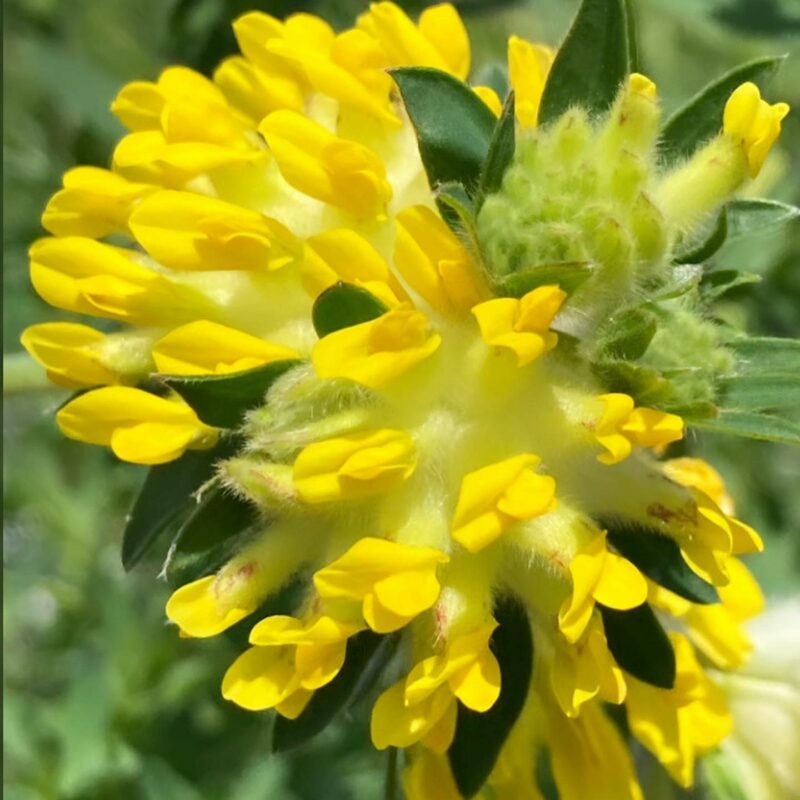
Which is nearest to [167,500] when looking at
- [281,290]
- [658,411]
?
[281,290]

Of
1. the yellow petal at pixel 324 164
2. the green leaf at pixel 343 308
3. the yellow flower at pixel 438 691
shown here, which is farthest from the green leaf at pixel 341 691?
the yellow petal at pixel 324 164

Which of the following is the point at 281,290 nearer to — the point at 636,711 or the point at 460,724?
the point at 460,724

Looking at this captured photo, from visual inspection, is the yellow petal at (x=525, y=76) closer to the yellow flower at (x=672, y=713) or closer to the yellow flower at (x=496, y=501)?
the yellow flower at (x=496, y=501)

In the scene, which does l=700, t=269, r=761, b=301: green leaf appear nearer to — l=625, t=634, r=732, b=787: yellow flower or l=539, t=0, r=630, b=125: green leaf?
l=539, t=0, r=630, b=125: green leaf

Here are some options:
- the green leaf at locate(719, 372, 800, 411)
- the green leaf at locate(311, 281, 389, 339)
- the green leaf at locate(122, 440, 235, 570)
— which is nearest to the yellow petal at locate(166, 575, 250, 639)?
the green leaf at locate(122, 440, 235, 570)

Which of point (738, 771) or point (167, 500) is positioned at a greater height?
point (167, 500)

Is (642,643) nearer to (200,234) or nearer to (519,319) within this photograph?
(519,319)

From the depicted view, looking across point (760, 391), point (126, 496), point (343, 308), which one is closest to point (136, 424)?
point (343, 308)
